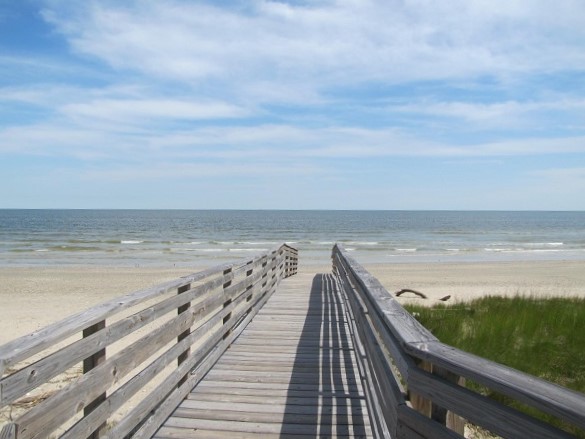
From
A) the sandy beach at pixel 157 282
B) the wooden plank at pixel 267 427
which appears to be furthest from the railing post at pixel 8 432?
the sandy beach at pixel 157 282

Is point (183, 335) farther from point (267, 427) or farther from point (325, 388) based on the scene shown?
point (325, 388)

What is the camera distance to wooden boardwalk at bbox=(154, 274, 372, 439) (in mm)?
3695

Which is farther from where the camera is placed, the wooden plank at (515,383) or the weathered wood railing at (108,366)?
the weathered wood railing at (108,366)

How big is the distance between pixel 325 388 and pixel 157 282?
1700 cm

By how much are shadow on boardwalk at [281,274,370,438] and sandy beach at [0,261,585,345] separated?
297 inches

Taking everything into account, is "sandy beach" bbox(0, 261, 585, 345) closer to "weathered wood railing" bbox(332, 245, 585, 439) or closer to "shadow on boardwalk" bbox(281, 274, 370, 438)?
"shadow on boardwalk" bbox(281, 274, 370, 438)

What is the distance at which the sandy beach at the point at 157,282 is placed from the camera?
46.2 ft

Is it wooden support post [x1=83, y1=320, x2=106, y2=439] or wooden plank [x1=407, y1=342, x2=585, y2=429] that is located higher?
wooden plank [x1=407, y1=342, x2=585, y2=429]

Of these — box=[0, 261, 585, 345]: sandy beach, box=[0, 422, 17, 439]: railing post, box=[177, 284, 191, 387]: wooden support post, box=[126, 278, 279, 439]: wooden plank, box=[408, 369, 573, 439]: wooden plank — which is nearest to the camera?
box=[408, 369, 573, 439]: wooden plank

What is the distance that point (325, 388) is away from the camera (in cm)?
462

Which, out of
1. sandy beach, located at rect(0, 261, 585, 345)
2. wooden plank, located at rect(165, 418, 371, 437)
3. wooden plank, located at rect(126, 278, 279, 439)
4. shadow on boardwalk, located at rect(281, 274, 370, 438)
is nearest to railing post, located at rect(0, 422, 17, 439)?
wooden plank, located at rect(126, 278, 279, 439)

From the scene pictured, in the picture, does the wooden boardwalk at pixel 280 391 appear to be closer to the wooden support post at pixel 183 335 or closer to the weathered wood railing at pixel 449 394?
the wooden support post at pixel 183 335

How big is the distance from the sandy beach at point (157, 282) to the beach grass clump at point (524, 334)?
12.1 feet

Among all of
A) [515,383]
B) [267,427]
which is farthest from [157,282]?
[515,383]
